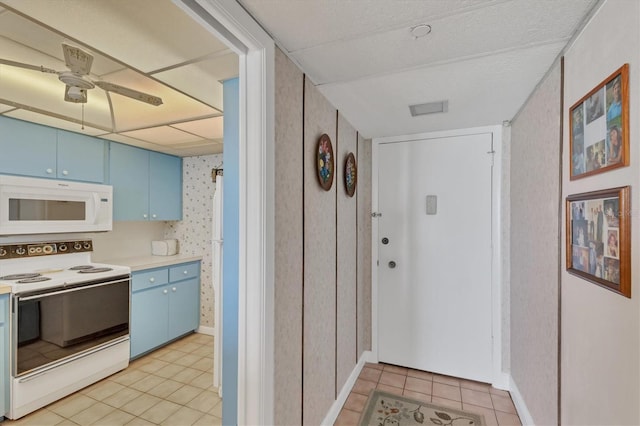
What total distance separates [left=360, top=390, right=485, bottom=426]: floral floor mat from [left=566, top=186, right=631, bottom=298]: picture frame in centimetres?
141

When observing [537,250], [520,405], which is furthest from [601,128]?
[520,405]

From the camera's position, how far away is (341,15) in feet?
3.69

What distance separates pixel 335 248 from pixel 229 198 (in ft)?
2.98

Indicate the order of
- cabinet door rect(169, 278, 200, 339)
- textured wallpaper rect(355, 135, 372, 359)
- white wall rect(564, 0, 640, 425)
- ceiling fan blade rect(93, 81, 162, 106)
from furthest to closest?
cabinet door rect(169, 278, 200, 339) < textured wallpaper rect(355, 135, 372, 359) < ceiling fan blade rect(93, 81, 162, 106) < white wall rect(564, 0, 640, 425)

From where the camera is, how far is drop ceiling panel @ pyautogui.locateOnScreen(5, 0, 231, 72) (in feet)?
3.72

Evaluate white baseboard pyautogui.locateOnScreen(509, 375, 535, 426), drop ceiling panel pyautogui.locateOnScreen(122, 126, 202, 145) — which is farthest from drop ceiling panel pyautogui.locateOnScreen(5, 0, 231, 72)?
white baseboard pyautogui.locateOnScreen(509, 375, 535, 426)

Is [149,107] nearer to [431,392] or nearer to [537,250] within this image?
[537,250]

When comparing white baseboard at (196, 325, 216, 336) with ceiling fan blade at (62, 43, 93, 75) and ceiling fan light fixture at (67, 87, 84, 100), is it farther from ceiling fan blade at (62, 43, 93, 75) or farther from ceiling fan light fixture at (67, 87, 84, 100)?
ceiling fan blade at (62, 43, 93, 75)

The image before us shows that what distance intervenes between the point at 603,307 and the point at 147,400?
2.90m

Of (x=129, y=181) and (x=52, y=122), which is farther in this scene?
(x=129, y=181)

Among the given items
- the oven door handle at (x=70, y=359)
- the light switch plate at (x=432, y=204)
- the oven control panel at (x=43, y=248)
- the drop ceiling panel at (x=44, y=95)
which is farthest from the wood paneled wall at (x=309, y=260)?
the oven control panel at (x=43, y=248)

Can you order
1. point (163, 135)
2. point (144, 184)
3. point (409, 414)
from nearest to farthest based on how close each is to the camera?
1. point (409, 414)
2. point (163, 135)
3. point (144, 184)

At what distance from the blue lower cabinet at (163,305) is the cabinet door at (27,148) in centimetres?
118

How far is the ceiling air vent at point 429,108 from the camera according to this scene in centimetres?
207
